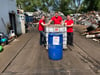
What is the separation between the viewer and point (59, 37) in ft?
19.3

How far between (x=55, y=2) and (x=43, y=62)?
2027 inches

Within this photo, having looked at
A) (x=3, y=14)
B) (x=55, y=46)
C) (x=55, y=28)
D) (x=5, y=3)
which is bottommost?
(x=55, y=46)

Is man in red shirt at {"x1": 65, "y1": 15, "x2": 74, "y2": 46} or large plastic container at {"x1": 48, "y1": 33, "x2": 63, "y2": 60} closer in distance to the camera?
large plastic container at {"x1": 48, "y1": 33, "x2": 63, "y2": 60}

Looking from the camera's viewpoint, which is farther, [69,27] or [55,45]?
[69,27]

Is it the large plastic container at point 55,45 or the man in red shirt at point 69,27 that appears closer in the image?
the large plastic container at point 55,45

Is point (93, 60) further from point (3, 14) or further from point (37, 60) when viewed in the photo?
point (3, 14)

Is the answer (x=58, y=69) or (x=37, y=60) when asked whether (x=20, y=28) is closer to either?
(x=37, y=60)

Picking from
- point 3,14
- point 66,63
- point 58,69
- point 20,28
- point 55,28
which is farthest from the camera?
point 20,28

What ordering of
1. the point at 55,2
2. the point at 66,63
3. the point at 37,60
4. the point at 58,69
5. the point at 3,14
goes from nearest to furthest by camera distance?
the point at 58,69
the point at 66,63
the point at 37,60
the point at 3,14
the point at 55,2

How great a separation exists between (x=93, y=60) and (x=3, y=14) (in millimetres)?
7535

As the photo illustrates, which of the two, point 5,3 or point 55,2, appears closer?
point 5,3

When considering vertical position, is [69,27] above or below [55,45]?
above

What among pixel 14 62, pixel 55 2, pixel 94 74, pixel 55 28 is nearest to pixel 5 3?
pixel 55 28

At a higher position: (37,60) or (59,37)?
(59,37)
